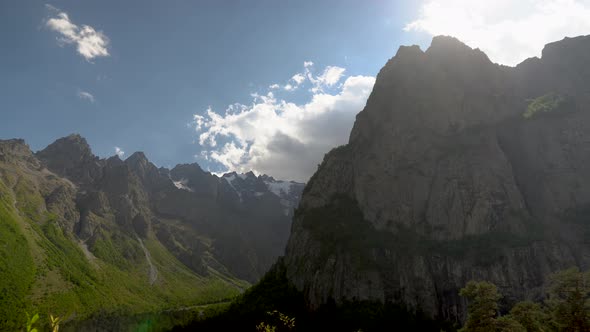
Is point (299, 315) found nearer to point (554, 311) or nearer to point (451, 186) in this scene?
point (451, 186)

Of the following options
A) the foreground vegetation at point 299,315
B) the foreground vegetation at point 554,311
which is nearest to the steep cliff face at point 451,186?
the foreground vegetation at point 299,315

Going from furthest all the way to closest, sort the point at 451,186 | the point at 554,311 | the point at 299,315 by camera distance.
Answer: the point at 451,186
the point at 299,315
the point at 554,311

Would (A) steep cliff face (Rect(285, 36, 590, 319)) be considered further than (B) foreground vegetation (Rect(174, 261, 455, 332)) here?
Yes

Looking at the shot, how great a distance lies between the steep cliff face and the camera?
129 metres

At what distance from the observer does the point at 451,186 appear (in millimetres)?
148625

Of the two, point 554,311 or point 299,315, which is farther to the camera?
point 299,315

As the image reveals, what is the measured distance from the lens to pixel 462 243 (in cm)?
13575

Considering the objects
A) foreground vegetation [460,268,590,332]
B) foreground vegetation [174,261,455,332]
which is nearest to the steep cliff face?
foreground vegetation [174,261,455,332]

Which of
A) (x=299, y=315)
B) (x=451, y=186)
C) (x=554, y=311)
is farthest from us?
(x=451, y=186)

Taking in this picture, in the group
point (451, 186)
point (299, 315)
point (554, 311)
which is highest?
point (451, 186)

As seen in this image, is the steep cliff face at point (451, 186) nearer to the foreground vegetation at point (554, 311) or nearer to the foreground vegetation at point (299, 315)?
the foreground vegetation at point (299, 315)

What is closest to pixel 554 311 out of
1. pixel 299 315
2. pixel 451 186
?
pixel 451 186

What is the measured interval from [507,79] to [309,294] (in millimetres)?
116497

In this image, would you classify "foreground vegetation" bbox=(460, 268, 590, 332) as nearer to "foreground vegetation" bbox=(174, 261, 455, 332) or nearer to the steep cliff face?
"foreground vegetation" bbox=(174, 261, 455, 332)
